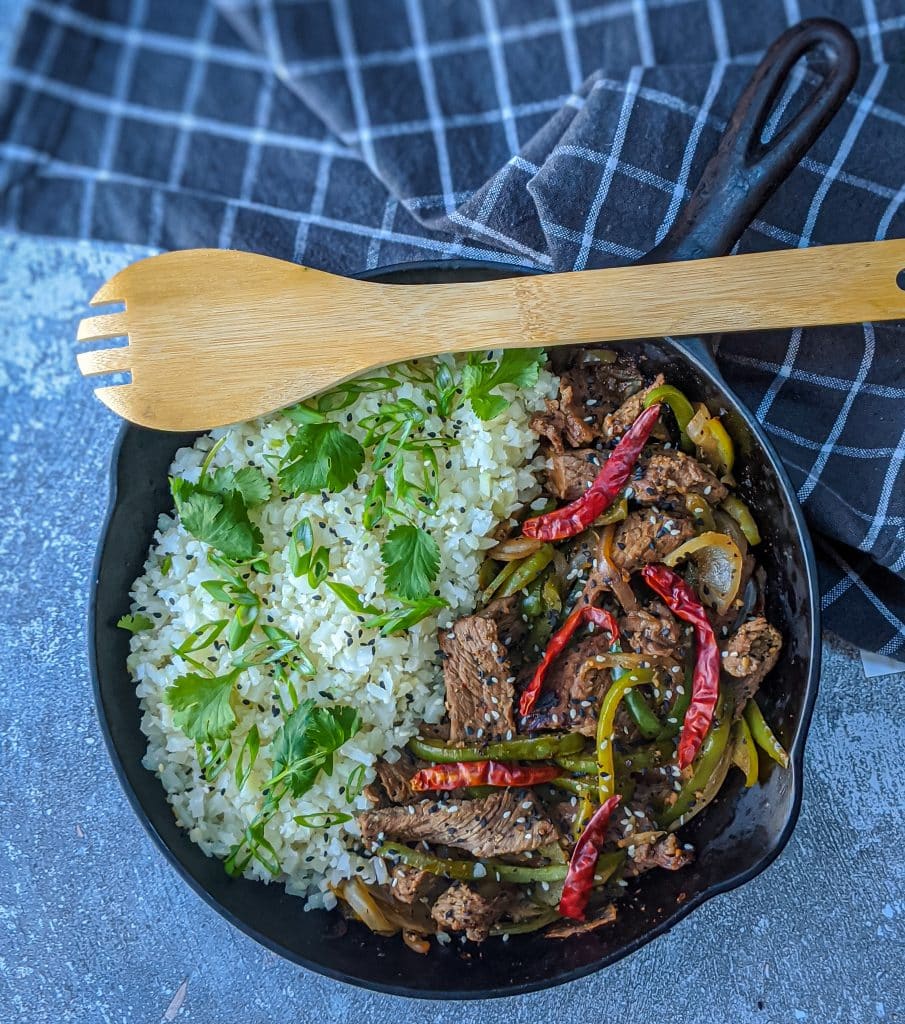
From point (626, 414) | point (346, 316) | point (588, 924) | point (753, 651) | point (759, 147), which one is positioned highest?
point (759, 147)

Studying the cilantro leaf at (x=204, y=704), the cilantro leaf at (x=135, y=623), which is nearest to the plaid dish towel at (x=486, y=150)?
the cilantro leaf at (x=135, y=623)

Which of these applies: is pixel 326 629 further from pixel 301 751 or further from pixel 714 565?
pixel 714 565

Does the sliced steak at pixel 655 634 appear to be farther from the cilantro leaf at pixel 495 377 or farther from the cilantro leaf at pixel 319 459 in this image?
the cilantro leaf at pixel 319 459

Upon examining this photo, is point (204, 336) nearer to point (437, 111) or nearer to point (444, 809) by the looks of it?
point (437, 111)

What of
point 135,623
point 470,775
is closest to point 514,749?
point 470,775

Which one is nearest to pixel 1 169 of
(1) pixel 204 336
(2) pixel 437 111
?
(1) pixel 204 336

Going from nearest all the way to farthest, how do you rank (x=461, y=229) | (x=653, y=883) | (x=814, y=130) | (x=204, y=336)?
1. (x=814, y=130)
2. (x=204, y=336)
3. (x=653, y=883)
4. (x=461, y=229)
